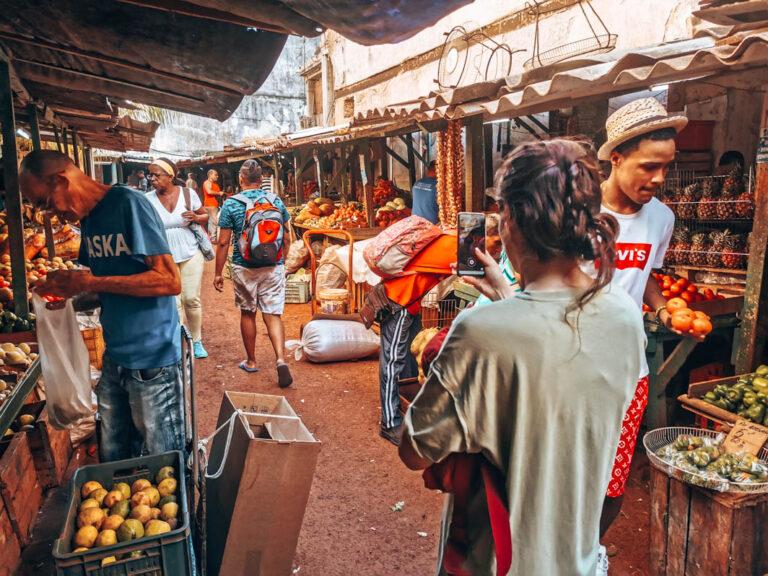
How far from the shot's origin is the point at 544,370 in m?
1.28

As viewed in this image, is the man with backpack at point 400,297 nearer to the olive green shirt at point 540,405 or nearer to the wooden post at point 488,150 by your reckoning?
the olive green shirt at point 540,405

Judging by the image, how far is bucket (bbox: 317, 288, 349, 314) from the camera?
306 inches

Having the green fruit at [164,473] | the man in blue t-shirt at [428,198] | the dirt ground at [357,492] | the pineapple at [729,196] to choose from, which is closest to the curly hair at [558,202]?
the green fruit at [164,473]

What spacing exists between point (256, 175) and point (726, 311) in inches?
178

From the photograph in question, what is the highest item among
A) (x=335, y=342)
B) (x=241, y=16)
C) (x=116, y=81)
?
(x=116, y=81)

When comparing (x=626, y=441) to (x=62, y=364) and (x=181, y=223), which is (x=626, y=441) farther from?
(x=181, y=223)

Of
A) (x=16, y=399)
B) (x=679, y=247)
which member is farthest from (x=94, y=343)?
(x=679, y=247)

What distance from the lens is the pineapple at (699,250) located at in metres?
5.88

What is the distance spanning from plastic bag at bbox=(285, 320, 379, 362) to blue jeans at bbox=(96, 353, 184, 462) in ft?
11.1

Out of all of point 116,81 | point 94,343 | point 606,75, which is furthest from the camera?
point 94,343

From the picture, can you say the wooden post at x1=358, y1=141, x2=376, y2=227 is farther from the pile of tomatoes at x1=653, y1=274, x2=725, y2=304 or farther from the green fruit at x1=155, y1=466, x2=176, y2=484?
the green fruit at x1=155, y1=466, x2=176, y2=484

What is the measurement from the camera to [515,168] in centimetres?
133

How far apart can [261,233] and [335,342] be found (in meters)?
1.56

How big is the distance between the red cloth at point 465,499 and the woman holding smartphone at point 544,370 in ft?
0.08
